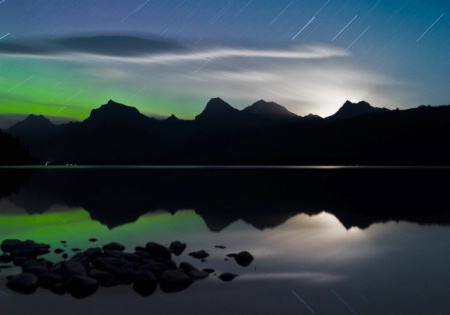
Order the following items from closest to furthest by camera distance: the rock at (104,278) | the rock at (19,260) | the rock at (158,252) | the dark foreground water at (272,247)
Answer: the dark foreground water at (272,247) < the rock at (104,278) < the rock at (19,260) < the rock at (158,252)

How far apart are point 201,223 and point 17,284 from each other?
23363mm

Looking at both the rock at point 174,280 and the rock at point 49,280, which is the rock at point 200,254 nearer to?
the rock at point 174,280

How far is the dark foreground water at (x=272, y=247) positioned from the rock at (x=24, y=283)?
1.11ft

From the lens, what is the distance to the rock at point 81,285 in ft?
61.0

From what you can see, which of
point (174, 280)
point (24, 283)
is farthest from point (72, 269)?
point (174, 280)

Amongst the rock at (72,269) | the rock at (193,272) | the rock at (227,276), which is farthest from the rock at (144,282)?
the rock at (227,276)

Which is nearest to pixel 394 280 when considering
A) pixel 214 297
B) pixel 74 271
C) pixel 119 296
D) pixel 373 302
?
pixel 373 302

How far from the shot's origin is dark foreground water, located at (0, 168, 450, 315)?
17.5 meters

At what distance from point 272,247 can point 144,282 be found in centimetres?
1192

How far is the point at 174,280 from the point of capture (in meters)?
19.8

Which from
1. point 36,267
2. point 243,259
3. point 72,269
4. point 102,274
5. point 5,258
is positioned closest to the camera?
point 72,269

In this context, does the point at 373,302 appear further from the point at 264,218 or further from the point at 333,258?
the point at 264,218

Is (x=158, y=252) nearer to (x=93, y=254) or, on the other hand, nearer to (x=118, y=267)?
(x=93, y=254)

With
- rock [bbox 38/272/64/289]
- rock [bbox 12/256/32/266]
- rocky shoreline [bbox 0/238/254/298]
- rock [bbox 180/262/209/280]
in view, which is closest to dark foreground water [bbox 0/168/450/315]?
rock [bbox 180/262/209/280]
